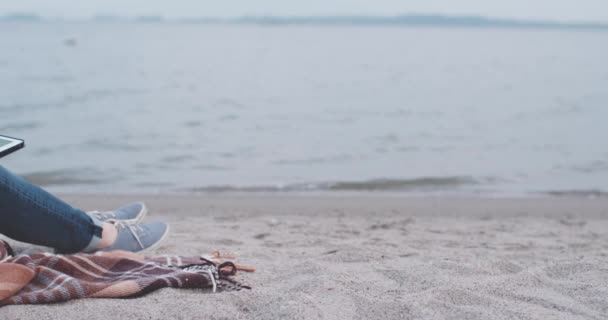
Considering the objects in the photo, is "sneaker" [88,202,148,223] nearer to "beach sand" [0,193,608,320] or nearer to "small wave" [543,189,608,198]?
Result: "beach sand" [0,193,608,320]

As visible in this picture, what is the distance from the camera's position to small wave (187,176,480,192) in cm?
658

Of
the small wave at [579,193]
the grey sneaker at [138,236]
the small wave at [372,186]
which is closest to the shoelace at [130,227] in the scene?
the grey sneaker at [138,236]

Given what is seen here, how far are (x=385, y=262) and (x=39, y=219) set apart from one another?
4.87 ft

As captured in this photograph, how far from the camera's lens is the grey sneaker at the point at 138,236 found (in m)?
3.00

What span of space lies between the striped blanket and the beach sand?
55mm

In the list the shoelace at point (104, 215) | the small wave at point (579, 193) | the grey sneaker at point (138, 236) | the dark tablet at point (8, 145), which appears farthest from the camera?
the small wave at point (579, 193)

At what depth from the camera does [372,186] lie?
676cm

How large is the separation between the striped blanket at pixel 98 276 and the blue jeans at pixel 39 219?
0.32 feet

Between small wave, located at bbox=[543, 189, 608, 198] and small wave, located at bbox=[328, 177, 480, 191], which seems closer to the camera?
small wave, located at bbox=[543, 189, 608, 198]

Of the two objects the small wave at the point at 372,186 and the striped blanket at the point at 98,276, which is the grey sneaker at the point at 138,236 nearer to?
the striped blanket at the point at 98,276

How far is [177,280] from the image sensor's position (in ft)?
8.08

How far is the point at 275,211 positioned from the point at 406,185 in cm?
185

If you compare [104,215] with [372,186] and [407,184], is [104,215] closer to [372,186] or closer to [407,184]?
[372,186]

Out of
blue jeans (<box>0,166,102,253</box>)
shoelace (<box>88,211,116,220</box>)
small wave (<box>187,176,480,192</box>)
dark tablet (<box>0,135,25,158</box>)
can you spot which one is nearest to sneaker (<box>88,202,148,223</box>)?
shoelace (<box>88,211,116,220</box>)
